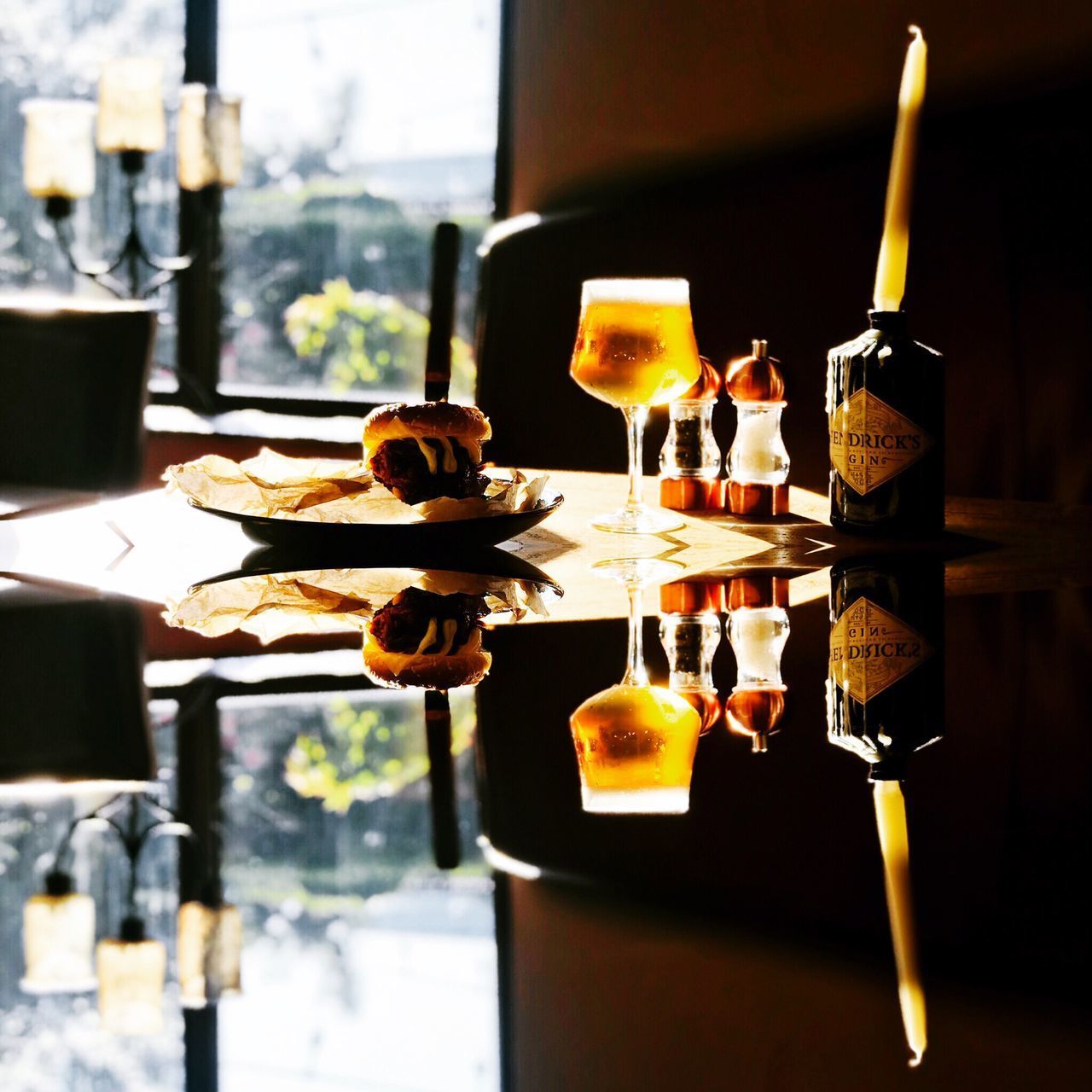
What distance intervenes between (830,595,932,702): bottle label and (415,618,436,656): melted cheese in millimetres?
175

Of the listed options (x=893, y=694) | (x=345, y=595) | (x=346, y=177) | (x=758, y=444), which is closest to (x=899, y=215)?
(x=758, y=444)

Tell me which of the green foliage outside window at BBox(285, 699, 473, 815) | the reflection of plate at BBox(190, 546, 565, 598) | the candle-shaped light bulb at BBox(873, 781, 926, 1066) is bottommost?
the reflection of plate at BBox(190, 546, 565, 598)

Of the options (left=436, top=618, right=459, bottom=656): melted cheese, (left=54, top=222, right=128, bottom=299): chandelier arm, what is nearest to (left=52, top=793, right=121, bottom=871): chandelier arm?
(left=436, top=618, right=459, bottom=656): melted cheese

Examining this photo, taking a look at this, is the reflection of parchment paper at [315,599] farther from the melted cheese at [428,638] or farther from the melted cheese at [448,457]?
the melted cheese at [448,457]

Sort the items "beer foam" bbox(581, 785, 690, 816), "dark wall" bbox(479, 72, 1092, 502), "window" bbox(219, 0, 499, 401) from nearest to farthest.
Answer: "beer foam" bbox(581, 785, 690, 816)
"dark wall" bbox(479, 72, 1092, 502)
"window" bbox(219, 0, 499, 401)

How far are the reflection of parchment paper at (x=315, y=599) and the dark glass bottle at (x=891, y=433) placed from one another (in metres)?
0.41

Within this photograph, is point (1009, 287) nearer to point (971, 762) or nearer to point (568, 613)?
point (568, 613)

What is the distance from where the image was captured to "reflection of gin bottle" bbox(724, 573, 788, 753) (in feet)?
1.46

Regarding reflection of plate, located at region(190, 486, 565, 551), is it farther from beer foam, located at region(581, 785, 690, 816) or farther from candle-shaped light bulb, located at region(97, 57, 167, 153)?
candle-shaped light bulb, located at region(97, 57, 167, 153)

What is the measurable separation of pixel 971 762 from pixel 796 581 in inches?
17.3

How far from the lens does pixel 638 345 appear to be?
1.33m

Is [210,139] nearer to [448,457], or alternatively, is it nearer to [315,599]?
[448,457]

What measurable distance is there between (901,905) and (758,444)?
3.75 ft

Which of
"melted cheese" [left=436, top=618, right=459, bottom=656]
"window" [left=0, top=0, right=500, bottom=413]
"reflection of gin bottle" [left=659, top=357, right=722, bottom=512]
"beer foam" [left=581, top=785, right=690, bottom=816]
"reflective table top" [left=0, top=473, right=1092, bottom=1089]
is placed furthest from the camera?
"window" [left=0, top=0, right=500, bottom=413]
